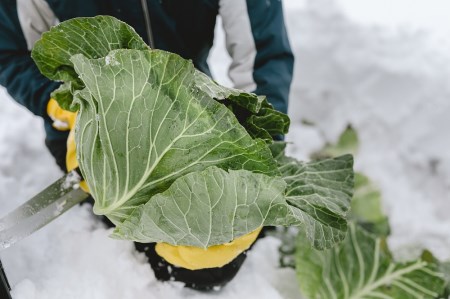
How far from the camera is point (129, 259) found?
1.14 metres

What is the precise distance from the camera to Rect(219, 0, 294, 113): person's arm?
47.4 inches

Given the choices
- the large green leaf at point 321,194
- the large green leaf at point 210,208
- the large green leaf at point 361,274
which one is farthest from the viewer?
the large green leaf at point 361,274

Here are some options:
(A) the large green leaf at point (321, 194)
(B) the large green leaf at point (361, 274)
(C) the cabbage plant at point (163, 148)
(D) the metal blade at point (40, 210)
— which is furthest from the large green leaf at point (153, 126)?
(B) the large green leaf at point (361, 274)

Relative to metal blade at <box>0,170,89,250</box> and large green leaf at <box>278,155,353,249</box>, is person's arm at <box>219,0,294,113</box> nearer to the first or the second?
large green leaf at <box>278,155,353,249</box>

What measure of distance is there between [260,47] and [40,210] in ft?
1.96

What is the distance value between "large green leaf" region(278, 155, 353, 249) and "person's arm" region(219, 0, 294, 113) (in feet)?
0.65

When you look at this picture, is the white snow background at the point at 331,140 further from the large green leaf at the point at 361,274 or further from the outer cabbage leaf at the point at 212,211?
the outer cabbage leaf at the point at 212,211

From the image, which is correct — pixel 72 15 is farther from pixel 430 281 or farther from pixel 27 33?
pixel 430 281

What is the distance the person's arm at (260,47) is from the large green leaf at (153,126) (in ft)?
1.37

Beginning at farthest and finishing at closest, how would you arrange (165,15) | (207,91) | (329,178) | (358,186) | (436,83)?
(436,83)
(358,186)
(165,15)
(329,178)
(207,91)

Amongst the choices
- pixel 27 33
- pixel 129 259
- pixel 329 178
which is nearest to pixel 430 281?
pixel 329 178

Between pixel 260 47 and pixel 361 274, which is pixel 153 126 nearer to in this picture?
pixel 260 47

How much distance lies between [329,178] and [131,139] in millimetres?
441

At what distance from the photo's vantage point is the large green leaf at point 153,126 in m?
0.80
